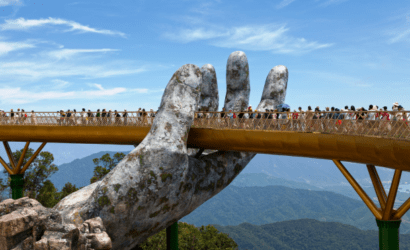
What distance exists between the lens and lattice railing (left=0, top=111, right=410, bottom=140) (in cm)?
1267

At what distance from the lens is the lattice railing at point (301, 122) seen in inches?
499

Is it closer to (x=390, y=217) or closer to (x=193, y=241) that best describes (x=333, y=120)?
(x=390, y=217)

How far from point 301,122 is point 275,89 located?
1196 centimetres

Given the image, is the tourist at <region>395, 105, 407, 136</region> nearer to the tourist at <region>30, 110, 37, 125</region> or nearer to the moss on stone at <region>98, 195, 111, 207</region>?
the moss on stone at <region>98, 195, 111, 207</region>

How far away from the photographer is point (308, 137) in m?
15.7

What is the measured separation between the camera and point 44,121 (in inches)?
1032

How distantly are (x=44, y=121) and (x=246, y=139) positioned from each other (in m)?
16.1

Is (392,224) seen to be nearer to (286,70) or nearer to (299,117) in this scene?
(299,117)

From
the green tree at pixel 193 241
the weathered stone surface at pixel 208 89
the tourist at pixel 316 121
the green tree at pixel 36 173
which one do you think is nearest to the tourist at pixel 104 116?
the weathered stone surface at pixel 208 89

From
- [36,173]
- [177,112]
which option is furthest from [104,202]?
[36,173]

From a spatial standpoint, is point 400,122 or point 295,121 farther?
point 295,121

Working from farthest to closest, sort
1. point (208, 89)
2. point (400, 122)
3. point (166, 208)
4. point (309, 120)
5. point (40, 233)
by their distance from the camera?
point (208, 89)
point (166, 208)
point (309, 120)
point (400, 122)
point (40, 233)

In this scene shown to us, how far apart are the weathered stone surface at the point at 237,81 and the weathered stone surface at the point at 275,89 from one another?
1417 millimetres

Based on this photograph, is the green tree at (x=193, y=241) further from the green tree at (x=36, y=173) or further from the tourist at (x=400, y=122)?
the tourist at (x=400, y=122)
